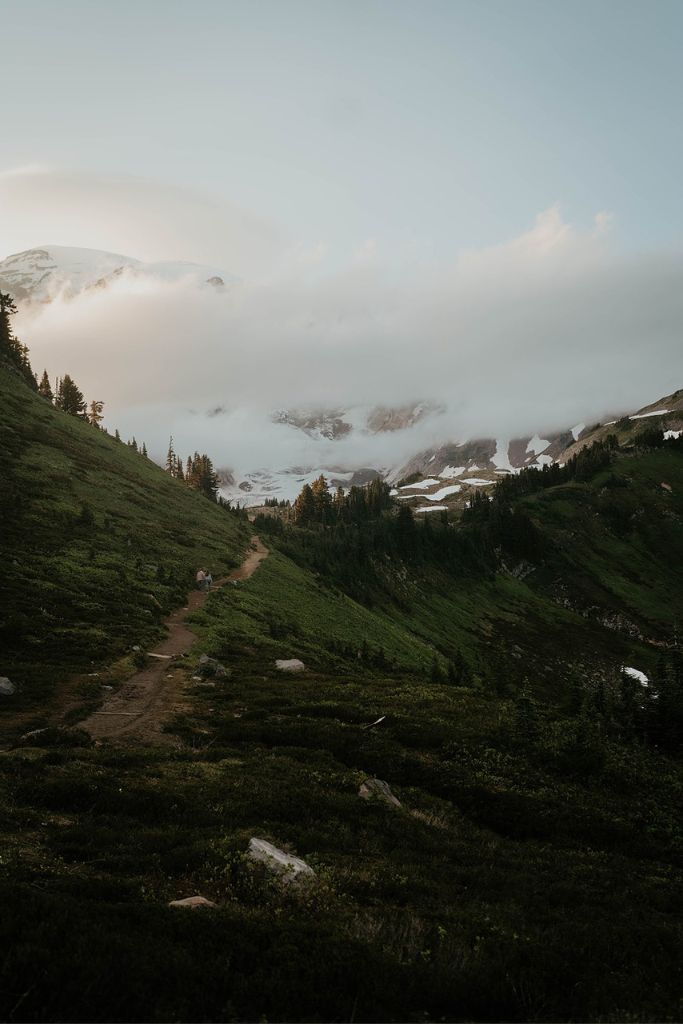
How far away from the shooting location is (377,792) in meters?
15.7

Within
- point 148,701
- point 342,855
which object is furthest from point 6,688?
point 342,855

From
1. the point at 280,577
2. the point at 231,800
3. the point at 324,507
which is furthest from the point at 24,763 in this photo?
the point at 324,507

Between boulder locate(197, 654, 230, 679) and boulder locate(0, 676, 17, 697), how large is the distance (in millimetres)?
9646

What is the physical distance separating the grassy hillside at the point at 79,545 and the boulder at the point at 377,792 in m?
14.1

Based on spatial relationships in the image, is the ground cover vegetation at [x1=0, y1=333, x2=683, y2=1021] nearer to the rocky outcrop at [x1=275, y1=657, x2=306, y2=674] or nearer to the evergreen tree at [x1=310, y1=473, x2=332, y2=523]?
the rocky outcrop at [x1=275, y1=657, x2=306, y2=674]

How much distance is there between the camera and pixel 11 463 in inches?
Answer: 2463

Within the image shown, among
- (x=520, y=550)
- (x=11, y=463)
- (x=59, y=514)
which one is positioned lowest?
(x=520, y=550)

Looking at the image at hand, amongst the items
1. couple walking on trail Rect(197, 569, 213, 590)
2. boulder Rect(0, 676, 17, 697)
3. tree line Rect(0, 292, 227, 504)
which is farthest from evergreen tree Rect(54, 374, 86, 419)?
boulder Rect(0, 676, 17, 697)

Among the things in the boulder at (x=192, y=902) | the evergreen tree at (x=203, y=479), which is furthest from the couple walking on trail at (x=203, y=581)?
the evergreen tree at (x=203, y=479)

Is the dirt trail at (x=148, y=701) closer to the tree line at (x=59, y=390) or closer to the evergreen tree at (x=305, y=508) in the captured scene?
the tree line at (x=59, y=390)

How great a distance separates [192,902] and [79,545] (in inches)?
1697

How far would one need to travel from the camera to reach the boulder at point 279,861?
1042 cm

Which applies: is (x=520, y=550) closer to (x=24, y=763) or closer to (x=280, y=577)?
(x=280, y=577)

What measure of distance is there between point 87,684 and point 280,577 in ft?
149
